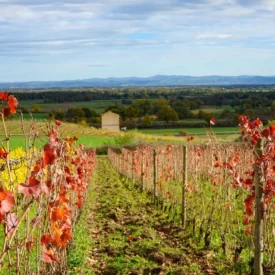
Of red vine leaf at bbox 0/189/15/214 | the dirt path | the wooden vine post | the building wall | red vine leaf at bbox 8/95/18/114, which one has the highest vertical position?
red vine leaf at bbox 8/95/18/114

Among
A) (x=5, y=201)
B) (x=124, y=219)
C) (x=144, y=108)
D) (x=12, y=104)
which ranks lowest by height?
(x=144, y=108)

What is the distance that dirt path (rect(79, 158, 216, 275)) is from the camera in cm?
716

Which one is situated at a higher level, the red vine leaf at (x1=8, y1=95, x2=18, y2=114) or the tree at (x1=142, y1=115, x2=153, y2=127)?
the red vine leaf at (x1=8, y1=95, x2=18, y2=114)

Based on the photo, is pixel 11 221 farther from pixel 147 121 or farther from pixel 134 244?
pixel 147 121

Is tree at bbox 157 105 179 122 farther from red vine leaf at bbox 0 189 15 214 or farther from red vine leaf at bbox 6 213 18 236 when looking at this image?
red vine leaf at bbox 0 189 15 214

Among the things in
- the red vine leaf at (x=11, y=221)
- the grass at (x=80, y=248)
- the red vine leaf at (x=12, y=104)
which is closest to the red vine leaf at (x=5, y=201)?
the red vine leaf at (x=11, y=221)

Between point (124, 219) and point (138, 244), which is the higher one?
point (138, 244)

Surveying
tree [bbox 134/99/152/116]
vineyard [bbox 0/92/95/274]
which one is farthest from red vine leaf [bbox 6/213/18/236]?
tree [bbox 134/99/152/116]

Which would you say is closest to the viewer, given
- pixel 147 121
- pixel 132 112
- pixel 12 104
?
pixel 12 104

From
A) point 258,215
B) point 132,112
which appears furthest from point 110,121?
point 258,215

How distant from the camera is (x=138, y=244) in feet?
28.2

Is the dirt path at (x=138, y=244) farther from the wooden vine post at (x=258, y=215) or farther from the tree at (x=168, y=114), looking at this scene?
the tree at (x=168, y=114)

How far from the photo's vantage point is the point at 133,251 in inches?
319

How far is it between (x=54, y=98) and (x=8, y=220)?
13130 centimetres
